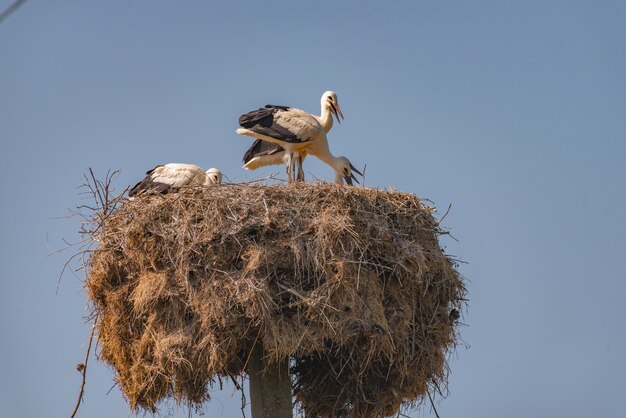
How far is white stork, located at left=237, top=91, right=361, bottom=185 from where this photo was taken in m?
13.2

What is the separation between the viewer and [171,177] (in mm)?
12641

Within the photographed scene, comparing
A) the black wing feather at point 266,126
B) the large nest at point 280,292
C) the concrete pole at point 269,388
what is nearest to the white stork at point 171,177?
the black wing feather at point 266,126

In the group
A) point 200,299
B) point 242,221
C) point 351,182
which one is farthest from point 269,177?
point 351,182

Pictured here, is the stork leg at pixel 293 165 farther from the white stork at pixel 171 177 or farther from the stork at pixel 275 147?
the white stork at pixel 171 177

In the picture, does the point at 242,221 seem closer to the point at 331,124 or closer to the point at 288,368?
the point at 288,368

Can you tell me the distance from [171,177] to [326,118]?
2077mm

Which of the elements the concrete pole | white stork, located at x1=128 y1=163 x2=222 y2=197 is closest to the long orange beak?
white stork, located at x1=128 y1=163 x2=222 y2=197

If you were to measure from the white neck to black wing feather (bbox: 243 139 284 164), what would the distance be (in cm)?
54

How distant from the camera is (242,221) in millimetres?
10617

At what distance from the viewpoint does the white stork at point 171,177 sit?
12.5 m

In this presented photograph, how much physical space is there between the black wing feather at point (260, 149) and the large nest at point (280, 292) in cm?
283

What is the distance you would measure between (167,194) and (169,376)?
163 centimetres

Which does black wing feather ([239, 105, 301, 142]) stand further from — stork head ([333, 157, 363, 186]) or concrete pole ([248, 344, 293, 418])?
concrete pole ([248, 344, 293, 418])

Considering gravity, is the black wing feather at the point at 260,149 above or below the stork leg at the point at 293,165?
above
